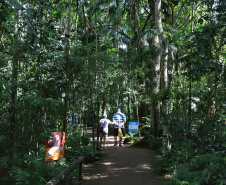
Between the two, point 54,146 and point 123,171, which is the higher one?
point 54,146

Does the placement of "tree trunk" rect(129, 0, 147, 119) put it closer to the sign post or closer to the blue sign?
the blue sign

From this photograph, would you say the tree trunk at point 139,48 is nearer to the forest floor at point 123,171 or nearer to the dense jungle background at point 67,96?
the dense jungle background at point 67,96

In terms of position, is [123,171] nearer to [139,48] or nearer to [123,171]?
[123,171]

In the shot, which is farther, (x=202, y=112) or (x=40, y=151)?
(x=202, y=112)

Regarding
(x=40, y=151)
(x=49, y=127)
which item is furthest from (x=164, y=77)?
(x=40, y=151)

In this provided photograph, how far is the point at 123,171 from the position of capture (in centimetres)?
717

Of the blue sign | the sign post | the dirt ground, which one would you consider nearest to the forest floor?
the dirt ground

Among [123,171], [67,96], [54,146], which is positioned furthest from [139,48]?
[54,146]

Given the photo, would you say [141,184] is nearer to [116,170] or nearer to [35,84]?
[116,170]

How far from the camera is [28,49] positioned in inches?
232

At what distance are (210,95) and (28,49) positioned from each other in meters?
5.89

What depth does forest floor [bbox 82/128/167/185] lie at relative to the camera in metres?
6.34

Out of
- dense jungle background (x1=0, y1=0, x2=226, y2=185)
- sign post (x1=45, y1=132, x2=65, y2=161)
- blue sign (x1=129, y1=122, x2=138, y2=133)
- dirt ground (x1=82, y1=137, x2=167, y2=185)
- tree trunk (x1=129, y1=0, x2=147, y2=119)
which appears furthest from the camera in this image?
blue sign (x1=129, y1=122, x2=138, y2=133)

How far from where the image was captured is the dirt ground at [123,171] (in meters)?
6.33
